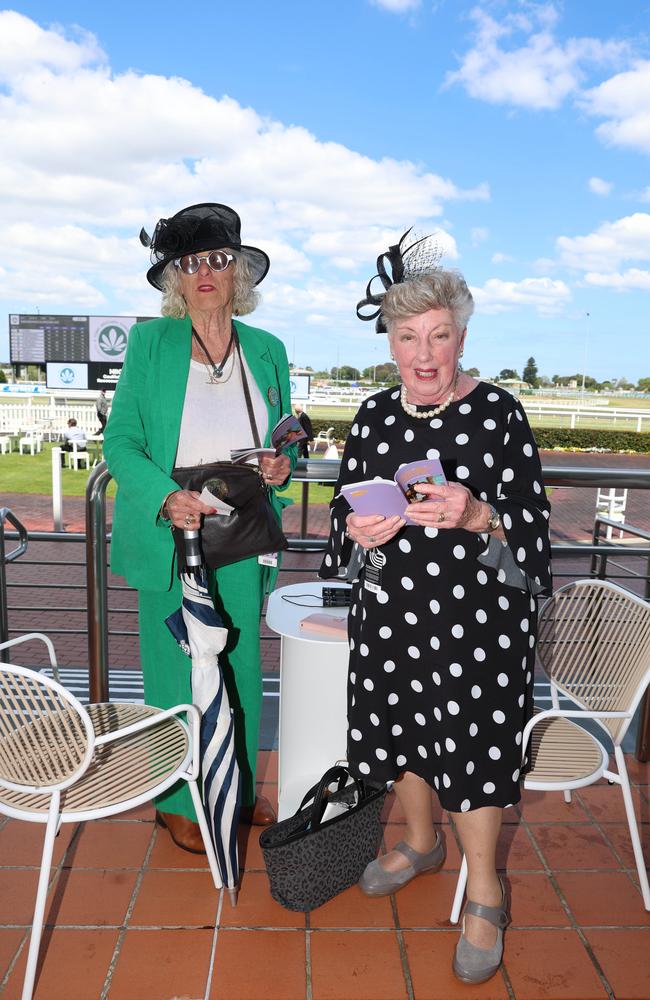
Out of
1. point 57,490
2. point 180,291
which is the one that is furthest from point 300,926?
point 57,490

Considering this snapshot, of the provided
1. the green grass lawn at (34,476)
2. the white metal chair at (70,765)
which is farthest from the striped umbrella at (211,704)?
the green grass lawn at (34,476)

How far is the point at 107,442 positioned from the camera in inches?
86.4

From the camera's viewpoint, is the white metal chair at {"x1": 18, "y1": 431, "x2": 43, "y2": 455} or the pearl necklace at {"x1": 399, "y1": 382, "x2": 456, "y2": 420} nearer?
the pearl necklace at {"x1": 399, "y1": 382, "x2": 456, "y2": 420}

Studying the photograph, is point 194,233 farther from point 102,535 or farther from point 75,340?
point 75,340

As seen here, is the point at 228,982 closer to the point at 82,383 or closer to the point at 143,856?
the point at 143,856

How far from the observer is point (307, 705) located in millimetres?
2283

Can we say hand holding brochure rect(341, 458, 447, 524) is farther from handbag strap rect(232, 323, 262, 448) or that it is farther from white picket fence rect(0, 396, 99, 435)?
white picket fence rect(0, 396, 99, 435)

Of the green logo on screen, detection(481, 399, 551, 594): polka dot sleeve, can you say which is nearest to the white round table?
detection(481, 399, 551, 594): polka dot sleeve

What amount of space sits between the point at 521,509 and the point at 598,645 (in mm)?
860

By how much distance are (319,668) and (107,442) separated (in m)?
0.96

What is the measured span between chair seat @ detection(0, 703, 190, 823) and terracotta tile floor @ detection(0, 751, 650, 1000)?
0.44 meters

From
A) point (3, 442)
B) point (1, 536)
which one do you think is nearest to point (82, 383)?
point (3, 442)

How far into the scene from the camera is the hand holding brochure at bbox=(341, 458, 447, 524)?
1513mm

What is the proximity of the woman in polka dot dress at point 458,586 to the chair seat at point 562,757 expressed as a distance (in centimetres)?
15
